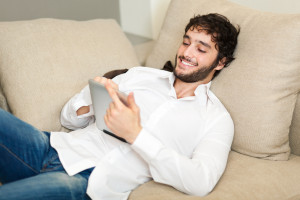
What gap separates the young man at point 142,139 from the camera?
111cm

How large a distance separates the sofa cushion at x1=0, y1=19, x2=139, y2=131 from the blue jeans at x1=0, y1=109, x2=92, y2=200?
6.5 inches

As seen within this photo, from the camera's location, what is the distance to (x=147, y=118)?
4.38 ft

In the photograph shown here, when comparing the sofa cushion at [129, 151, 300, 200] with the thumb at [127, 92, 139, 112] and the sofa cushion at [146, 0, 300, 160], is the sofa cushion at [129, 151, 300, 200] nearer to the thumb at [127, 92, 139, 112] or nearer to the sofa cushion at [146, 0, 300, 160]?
the sofa cushion at [146, 0, 300, 160]

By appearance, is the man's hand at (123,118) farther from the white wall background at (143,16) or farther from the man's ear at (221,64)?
the white wall background at (143,16)

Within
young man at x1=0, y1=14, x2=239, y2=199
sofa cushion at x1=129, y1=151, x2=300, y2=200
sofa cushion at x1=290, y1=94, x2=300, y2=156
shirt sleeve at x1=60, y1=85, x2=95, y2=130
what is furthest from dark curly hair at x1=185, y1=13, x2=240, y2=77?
shirt sleeve at x1=60, y1=85, x2=95, y2=130

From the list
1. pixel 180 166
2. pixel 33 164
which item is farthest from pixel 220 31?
pixel 33 164

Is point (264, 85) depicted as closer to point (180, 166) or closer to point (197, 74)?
point (197, 74)

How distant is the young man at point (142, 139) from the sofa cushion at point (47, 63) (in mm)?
97

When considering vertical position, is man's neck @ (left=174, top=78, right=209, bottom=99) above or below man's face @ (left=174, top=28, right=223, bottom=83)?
below

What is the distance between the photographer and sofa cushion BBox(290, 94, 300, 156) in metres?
1.36

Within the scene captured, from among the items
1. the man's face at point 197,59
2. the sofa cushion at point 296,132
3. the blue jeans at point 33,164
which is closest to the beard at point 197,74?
the man's face at point 197,59

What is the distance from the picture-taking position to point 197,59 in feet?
4.73

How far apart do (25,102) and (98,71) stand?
1.22ft

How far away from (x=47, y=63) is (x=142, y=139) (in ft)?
2.23
